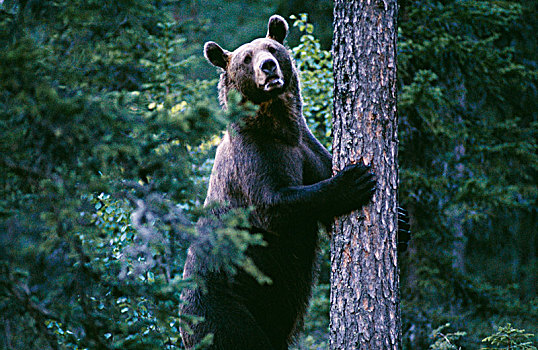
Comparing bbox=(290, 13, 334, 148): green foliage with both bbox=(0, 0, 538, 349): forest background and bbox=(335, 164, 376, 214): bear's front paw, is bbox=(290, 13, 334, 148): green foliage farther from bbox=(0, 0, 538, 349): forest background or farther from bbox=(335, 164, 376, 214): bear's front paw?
bbox=(335, 164, 376, 214): bear's front paw

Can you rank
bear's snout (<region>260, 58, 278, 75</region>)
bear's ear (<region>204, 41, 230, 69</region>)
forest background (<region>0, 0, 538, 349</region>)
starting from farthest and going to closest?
1. bear's ear (<region>204, 41, 230, 69</region>)
2. bear's snout (<region>260, 58, 278, 75</region>)
3. forest background (<region>0, 0, 538, 349</region>)

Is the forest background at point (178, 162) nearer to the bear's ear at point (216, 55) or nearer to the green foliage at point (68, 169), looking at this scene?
the green foliage at point (68, 169)

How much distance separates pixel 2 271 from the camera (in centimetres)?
233

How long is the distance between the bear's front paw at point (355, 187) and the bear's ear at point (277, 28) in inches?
63.8

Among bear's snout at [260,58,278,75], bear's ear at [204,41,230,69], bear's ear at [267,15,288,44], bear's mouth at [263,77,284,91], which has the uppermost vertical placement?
bear's ear at [267,15,288,44]

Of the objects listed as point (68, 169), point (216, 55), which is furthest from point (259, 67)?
point (68, 169)

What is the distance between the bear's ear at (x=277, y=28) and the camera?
175 inches

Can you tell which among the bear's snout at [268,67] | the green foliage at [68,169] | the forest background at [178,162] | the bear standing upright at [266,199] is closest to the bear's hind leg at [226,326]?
→ the bear standing upright at [266,199]

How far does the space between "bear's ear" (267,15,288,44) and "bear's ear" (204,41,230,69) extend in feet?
1.34

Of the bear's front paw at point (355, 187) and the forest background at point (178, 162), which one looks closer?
the forest background at point (178, 162)

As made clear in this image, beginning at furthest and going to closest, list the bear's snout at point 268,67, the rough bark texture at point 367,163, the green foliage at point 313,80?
1. the green foliage at point 313,80
2. the bear's snout at point 268,67
3. the rough bark texture at point 367,163

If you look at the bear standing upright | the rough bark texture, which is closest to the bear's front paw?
the rough bark texture

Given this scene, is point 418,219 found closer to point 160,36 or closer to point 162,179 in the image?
point 160,36

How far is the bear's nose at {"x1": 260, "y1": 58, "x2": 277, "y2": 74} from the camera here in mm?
3835
